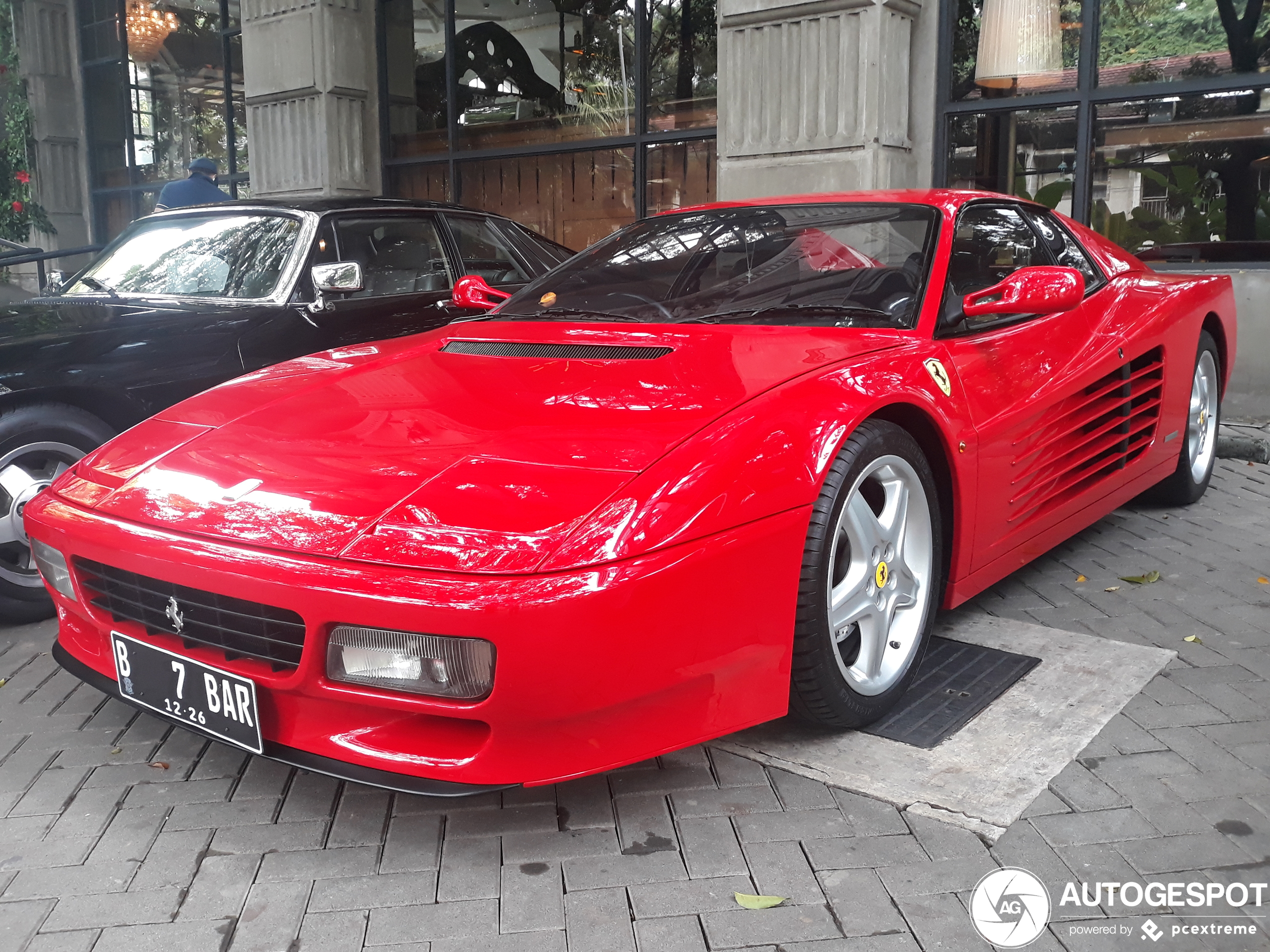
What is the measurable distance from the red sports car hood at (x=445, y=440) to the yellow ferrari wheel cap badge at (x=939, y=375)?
122mm

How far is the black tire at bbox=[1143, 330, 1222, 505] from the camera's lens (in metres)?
4.41

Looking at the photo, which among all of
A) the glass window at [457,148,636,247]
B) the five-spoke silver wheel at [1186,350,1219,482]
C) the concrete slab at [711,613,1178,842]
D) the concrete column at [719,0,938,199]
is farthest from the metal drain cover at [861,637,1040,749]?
the glass window at [457,148,636,247]

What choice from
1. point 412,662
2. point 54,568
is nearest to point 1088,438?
point 412,662

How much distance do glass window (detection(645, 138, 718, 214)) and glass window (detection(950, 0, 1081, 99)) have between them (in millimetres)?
1879

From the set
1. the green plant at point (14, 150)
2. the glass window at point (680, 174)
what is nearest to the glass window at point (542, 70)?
the glass window at point (680, 174)

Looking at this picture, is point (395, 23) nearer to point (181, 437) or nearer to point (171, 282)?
point (171, 282)

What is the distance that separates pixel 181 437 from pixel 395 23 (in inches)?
339

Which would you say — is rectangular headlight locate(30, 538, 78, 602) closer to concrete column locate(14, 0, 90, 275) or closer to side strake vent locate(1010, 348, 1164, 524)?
side strake vent locate(1010, 348, 1164, 524)

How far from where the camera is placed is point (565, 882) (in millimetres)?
2037

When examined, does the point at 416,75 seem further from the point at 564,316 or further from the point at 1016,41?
the point at 564,316

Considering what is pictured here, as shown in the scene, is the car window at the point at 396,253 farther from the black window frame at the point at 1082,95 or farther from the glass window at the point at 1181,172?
the glass window at the point at 1181,172

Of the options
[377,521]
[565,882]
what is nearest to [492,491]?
[377,521]

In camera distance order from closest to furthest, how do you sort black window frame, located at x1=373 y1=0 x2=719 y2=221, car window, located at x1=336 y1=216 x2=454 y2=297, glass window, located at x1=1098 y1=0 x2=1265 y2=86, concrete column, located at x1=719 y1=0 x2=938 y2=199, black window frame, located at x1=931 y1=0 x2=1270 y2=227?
car window, located at x1=336 y1=216 x2=454 y2=297 < glass window, located at x1=1098 y1=0 x2=1265 y2=86 < black window frame, located at x1=931 y1=0 x2=1270 y2=227 < concrete column, located at x1=719 y1=0 x2=938 y2=199 < black window frame, located at x1=373 y1=0 x2=719 y2=221

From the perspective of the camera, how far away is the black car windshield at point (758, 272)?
297 cm
